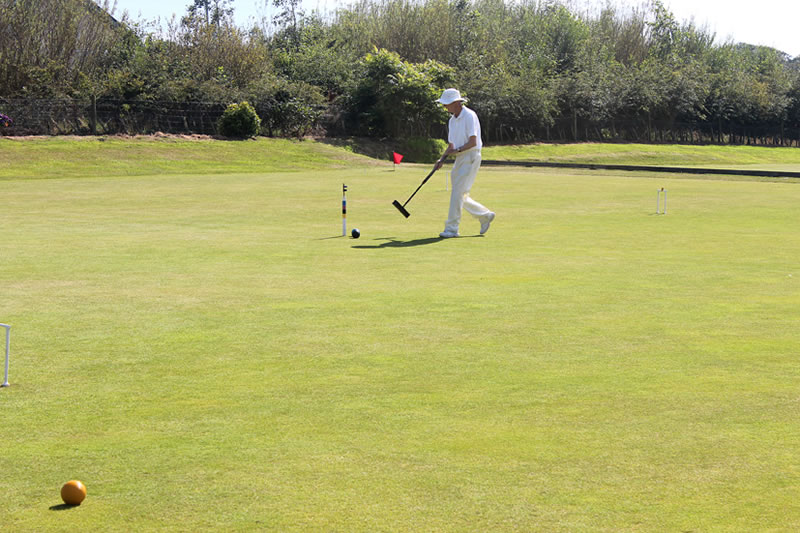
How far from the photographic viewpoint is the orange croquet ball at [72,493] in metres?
4.48

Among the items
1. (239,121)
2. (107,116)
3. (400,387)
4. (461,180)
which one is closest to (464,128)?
(461,180)

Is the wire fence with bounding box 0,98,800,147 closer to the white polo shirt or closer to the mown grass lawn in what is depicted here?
the white polo shirt

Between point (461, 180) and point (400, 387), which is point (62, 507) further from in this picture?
point (461, 180)

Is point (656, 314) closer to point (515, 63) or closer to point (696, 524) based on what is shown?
point (696, 524)

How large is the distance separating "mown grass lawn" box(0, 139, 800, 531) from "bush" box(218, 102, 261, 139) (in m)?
41.3

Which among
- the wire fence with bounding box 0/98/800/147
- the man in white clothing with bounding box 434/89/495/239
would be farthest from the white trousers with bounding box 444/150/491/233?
the wire fence with bounding box 0/98/800/147

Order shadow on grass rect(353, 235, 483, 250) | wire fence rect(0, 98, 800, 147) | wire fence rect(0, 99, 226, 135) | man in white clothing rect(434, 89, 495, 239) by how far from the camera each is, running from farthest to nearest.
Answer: wire fence rect(0, 98, 800, 147) → wire fence rect(0, 99, 226, 135) → man in white clothing rect(434, 89, 495, 239) → shadow on grass rect(353, 235, 483, 250)

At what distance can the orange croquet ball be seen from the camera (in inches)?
176

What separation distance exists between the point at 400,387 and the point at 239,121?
50882mm

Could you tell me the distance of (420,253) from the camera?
14797 millimetres

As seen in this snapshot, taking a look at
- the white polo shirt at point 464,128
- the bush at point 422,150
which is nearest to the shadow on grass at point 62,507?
the white polo shirt at point 464,128

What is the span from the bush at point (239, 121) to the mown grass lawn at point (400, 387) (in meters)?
41.3

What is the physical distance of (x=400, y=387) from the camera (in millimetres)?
6684

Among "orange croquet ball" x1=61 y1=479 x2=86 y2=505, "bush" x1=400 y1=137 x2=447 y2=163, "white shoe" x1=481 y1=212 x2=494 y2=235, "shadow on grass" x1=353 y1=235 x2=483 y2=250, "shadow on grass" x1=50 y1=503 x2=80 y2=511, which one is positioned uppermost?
"bush" x1=400 y1=137 x2=447 y2=163
